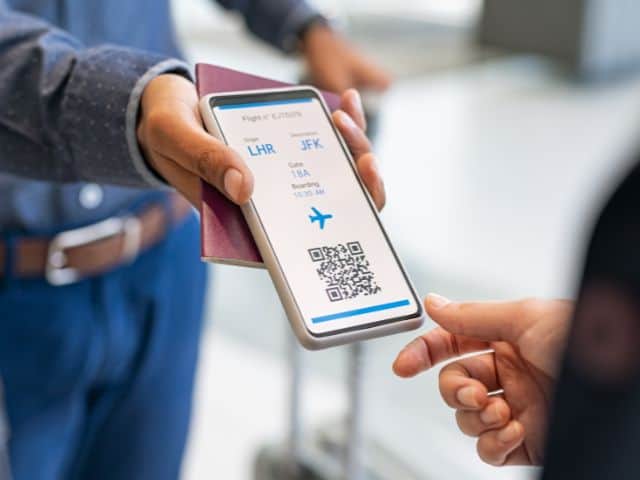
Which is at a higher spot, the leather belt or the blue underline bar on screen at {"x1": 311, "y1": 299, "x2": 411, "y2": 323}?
the blue underline bar on screen at {"x1": 311, "y1": 299, "x2": 411, "y2": 323}

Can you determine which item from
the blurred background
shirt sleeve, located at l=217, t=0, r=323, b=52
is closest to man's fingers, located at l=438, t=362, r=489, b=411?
the blurred background

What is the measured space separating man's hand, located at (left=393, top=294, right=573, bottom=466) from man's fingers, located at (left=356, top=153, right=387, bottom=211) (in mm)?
99

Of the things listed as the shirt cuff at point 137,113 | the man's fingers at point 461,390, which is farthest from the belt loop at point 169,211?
the man's fingers at point 461,390

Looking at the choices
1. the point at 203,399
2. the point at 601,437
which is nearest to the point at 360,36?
the point at 203,399

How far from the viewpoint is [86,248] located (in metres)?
1.00

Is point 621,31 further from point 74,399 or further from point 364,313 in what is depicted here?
point 364,313

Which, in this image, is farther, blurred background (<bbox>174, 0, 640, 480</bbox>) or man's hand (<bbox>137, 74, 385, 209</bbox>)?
blurred background (<bbox>174, 0, 640, 480</bbox>)

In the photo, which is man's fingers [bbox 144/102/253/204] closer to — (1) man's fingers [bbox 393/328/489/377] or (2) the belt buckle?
(1) man's fingers [bbox 393/328/489/377]

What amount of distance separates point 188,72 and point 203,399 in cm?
131

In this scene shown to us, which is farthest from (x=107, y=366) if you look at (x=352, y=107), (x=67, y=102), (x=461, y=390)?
(x=461, y=390)

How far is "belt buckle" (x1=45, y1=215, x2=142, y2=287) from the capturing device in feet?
3.25

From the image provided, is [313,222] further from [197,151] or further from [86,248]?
[86,248]

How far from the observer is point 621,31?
3.96 m

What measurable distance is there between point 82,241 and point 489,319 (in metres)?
0.54
